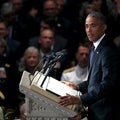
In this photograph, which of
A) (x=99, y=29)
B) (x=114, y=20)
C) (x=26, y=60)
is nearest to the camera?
(x=99, y=29)

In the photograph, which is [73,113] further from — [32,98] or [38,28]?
[38,28]

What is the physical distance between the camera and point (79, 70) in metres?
6.66

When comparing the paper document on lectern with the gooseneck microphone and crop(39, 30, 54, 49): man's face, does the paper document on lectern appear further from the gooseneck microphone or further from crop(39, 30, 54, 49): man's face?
crop(39, 30, 54, 49): man's face

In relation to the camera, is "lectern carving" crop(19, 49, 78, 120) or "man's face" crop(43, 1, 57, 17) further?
"man's face" crop(43, 1, 57, 17)

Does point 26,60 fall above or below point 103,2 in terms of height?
below

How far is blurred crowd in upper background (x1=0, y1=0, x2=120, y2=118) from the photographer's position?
709 cm

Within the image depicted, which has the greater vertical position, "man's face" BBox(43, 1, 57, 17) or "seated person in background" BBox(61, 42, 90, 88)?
"man's face" BBox(43, 1, 57, 17)

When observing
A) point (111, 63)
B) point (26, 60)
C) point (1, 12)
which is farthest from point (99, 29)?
point (1, 12)

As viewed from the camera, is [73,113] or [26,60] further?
[26,60]

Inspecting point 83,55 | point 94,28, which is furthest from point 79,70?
point 94,28

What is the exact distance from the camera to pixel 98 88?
12.1ft

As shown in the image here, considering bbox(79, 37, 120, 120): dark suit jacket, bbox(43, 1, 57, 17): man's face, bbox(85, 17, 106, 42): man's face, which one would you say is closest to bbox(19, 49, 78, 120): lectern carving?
bbox(79, 37, 120, 120): dark suit jacket

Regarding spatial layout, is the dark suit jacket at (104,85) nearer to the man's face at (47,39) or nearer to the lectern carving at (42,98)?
the lectern carving at (42,98)

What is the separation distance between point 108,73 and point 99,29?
38cm
